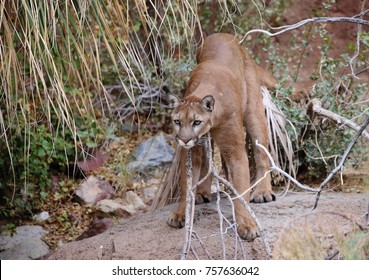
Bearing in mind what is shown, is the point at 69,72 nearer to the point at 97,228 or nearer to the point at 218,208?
the point at 218,208

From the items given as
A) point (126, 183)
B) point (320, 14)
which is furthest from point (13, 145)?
point (320, 14)

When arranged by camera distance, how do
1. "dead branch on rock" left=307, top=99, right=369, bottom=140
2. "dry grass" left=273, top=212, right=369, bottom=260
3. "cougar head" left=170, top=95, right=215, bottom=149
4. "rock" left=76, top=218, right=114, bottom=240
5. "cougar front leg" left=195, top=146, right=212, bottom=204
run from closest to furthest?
"dry grass" left=273, top=212, right=369, bottom=260, "dead branch on rock" left=307, top=99, right=369, bottom=140, "cougar head" left=170, top=95, right=215, bottom=149, "cougar front leg" left=195, top=146, right=212, bottom=204, "rock" left=76, top=218, right=114, bottom=240

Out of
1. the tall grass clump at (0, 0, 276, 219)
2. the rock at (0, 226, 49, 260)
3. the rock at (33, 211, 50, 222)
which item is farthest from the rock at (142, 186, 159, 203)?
the rock at (0, 226, 49, 260)

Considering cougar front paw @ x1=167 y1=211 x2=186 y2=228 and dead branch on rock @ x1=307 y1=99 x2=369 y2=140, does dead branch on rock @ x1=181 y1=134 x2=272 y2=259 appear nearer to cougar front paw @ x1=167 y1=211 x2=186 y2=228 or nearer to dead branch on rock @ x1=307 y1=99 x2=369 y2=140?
cougar front paw @ x1=167 y1=211 x2=186 y2=228

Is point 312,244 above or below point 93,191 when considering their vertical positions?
above

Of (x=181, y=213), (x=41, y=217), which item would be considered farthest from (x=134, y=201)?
(x=181, y=213)

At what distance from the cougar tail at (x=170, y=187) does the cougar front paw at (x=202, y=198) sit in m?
0.41

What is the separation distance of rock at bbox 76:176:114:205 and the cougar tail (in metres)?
1.33

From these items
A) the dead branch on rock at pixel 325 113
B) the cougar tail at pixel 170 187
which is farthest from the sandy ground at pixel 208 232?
the dead branch on rock at pixel 325 113

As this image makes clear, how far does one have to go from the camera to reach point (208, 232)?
223 inches

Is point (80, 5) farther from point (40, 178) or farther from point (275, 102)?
point (40, 178)

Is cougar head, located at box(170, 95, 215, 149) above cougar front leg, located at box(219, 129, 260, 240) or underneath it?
above

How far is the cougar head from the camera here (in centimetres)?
542

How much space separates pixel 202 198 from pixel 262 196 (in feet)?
1.52
